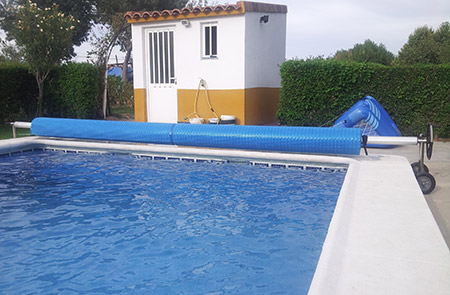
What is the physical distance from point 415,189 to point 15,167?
7715 millimetres

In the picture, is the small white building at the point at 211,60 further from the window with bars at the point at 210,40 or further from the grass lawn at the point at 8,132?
the grass lawn at the point at 8,132

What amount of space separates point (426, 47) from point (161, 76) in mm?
20790

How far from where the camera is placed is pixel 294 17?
14.9 m

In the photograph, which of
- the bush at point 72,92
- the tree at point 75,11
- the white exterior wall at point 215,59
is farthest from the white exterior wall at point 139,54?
the tree at point 75,11

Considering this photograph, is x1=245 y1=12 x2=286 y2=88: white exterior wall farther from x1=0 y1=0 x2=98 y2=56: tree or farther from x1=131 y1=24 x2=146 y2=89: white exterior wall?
x1=0 y1=0 x2=98 y2=56: tree

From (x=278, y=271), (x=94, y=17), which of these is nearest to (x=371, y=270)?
(x=278, y=271)

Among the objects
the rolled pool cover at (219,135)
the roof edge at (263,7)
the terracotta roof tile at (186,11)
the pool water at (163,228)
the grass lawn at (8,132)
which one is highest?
the roof edge at (263,7)

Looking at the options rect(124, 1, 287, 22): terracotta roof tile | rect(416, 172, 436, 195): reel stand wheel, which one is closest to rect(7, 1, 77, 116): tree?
rect(124, 1, 287, 22): terracotta roof tile

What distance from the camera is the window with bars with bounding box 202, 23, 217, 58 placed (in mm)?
12898

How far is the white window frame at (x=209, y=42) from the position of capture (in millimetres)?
12883

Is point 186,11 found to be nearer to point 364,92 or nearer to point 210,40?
point 210,40

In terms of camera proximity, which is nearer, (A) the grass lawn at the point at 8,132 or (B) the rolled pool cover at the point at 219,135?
(B) the rolled pool cover at the point at 219,135

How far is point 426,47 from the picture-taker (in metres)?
27.3

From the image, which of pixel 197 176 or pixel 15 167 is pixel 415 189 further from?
pixel 15 167
